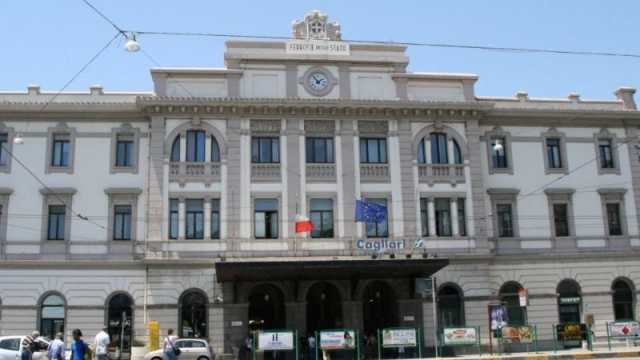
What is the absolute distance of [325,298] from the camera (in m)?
38.2

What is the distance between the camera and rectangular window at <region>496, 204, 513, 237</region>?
40.1 meters

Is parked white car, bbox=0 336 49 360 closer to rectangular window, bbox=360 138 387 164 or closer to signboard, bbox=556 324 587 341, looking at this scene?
rectangular window, bbox=360 138 387 164

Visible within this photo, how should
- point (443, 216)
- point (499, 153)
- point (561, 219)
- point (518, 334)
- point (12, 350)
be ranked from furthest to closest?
point (499, 153) → point (561, 219) → point (443, 216) → point (518, 334) → point (12, 350)

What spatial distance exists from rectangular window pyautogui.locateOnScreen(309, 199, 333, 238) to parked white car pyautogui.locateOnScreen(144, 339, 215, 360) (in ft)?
26.2

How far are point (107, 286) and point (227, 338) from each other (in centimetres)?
651

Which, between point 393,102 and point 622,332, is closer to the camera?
point 622,332

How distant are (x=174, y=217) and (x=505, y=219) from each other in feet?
58.0

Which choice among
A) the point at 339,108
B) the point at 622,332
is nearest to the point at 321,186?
the point at 339,108

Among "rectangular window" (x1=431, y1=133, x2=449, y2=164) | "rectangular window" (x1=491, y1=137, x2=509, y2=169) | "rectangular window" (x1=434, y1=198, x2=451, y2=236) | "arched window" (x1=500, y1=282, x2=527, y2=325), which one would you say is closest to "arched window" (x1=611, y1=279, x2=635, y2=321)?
"arched window" (x1=500, y1=282, x2=527, y2=325)

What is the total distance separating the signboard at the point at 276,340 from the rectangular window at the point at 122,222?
9845 mm

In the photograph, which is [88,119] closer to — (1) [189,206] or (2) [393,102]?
(1) [189,206]

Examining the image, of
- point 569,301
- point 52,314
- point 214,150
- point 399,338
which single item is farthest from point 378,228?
point 52,314

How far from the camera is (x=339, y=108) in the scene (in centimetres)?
3866

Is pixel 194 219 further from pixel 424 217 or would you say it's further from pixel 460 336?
pixel 460 336
